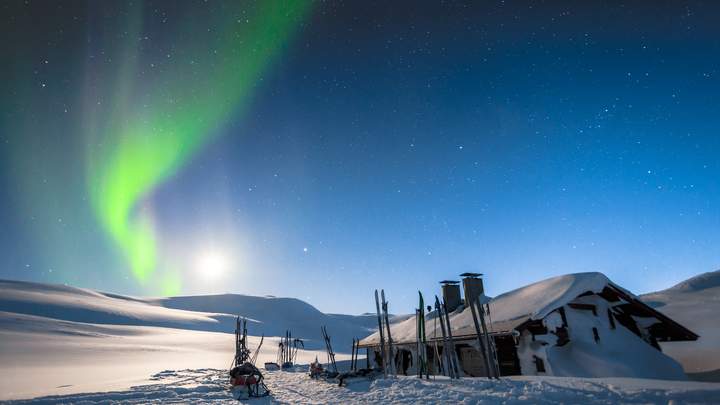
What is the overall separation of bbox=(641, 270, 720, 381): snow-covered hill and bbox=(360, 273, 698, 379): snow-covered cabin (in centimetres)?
381

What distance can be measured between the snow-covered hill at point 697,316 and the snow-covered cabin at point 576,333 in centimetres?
381

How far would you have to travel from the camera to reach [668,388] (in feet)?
29.6

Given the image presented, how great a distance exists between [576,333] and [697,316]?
64.1 metres

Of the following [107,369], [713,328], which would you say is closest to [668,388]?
[107,369]

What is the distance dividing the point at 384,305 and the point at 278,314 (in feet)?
455

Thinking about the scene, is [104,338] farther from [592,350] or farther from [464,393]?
[592,350]

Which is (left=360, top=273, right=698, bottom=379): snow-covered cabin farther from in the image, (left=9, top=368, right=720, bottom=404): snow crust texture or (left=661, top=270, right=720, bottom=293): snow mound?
(left=661, top=270, right=720, bottom=293): snow mound

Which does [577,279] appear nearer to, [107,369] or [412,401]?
[412,401]

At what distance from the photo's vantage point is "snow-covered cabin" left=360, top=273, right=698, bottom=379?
17.1 meters

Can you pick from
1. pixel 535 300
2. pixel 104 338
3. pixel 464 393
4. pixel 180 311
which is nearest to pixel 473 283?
pixel 535 300

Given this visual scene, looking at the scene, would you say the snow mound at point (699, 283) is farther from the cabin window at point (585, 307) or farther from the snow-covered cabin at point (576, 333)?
the cabin window at point (585, 307)

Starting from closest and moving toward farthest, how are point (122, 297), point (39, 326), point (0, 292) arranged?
point (39, 326) < point (0, 292) < point (122, 297)

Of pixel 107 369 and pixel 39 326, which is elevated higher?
pixel 39 326

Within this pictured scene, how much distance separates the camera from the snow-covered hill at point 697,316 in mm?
23750
